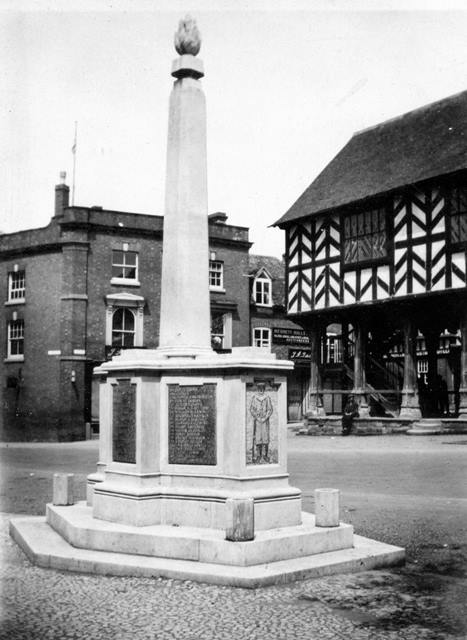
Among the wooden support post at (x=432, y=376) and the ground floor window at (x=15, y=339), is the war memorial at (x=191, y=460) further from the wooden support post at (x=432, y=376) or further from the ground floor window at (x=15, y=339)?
the ground floor window at (x=15, y=339)

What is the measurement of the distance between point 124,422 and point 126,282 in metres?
25.2

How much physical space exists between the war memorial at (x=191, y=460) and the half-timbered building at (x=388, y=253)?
55.6 ft

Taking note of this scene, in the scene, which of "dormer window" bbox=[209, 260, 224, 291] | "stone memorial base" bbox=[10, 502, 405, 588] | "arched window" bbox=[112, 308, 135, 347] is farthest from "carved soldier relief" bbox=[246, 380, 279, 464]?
"dormer window" bbox=[209, 260, 224, 291]

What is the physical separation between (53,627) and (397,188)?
876 inches

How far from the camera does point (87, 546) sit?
7266mm

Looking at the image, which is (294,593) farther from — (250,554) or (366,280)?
(366,280)

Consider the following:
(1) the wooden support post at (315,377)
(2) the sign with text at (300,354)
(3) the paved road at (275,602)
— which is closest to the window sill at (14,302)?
(1) the wooden support post at (315,377)

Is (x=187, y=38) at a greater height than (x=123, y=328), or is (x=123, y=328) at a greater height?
(x=187, y=38)

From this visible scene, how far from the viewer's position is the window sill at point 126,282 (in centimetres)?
3244

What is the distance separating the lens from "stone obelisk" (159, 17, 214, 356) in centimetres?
815

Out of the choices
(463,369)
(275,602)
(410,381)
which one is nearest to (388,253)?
(410,381)

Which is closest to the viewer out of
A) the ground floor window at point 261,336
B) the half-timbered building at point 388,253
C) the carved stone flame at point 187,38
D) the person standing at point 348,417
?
the carved stone flame at point 187,38

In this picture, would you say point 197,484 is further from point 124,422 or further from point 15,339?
point 15,339

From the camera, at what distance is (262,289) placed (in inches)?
1537
